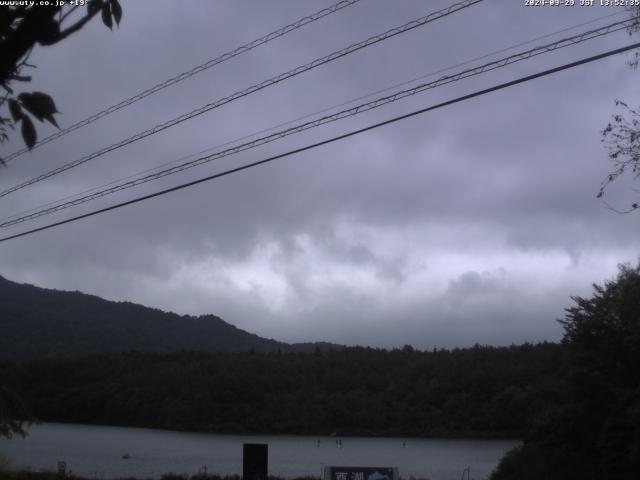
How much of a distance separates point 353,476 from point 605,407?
12.5 m

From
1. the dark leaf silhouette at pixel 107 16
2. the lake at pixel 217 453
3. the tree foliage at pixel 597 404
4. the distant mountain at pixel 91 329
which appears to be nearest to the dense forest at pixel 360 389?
the tree foliage at pixel 597 404

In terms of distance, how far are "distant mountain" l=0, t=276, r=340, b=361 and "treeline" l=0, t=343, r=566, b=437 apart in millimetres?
10116

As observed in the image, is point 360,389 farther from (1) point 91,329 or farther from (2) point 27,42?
(2) point 27,42

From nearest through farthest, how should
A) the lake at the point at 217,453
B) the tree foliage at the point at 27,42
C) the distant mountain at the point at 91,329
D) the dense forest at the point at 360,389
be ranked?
the tree foliage at the point at 27,42 → the dense forest at the point at 360,389 → the lake at the point at 217,453 → the distant mountain at the point at 91,329

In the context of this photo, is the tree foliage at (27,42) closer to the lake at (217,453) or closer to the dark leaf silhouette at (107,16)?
the dark leaf silhouette at (107,16)

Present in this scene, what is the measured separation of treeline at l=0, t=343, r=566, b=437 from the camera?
65562 mm

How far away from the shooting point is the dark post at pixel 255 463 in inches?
630

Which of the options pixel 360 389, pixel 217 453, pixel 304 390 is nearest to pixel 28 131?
pixel 217 453

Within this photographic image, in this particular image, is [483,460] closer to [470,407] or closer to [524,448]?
[470,407]

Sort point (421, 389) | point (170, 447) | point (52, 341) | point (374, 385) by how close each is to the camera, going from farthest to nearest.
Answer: point (52, 341)
point (374, 385)
point (421, 389)
point (170, 447)

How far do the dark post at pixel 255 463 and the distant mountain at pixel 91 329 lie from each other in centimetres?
7160

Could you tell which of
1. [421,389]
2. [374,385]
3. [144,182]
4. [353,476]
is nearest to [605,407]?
[353,476]

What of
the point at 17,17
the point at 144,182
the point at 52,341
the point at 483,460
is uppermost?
the point at 52,341

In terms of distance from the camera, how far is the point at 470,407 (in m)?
68.7
